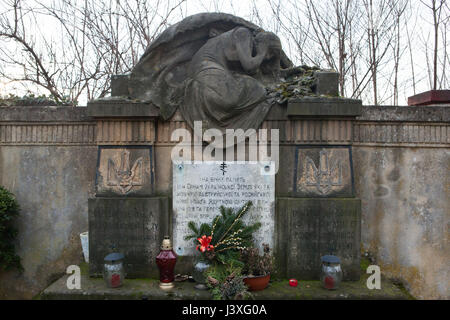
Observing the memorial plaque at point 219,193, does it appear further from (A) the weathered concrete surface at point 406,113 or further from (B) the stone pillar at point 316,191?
(A) the weathered concrete surface at point 406,113

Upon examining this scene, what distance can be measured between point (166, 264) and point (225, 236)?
2.51ft

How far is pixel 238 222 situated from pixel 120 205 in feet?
4.91

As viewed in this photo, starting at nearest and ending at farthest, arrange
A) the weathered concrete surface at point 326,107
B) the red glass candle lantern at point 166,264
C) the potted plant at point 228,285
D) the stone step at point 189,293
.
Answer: the potted plant at point 228,285 < the stone step at point 189,293 < the red glass candle lantern at point 166,264 < the weathered concrete surface at point 326,107

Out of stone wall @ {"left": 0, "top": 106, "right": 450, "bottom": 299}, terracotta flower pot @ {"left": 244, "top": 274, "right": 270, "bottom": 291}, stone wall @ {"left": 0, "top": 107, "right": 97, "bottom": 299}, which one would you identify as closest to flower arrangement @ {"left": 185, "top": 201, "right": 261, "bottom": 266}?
terracotta flower pot @ {"left": 244, "top": 274, "right": 270, "bottom": 291}

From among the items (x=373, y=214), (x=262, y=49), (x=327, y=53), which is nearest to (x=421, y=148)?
(x=373, y=214)

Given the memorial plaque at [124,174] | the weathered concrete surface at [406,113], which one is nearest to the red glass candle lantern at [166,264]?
the memorial plaque at [124,174]

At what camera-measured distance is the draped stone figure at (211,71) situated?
15.6ft

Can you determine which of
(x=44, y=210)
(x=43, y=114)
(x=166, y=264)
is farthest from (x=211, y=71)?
(x=44, y=210)

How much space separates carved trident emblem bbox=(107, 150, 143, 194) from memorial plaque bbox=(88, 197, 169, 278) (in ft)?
0.61

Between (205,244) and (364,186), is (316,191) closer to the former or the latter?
(364,186)

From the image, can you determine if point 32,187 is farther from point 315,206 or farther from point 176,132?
point 315,206

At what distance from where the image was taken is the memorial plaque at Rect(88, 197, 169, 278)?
4660 millimetres

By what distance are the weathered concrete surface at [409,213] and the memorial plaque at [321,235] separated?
35.4 inches

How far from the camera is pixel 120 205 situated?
4660 mm
